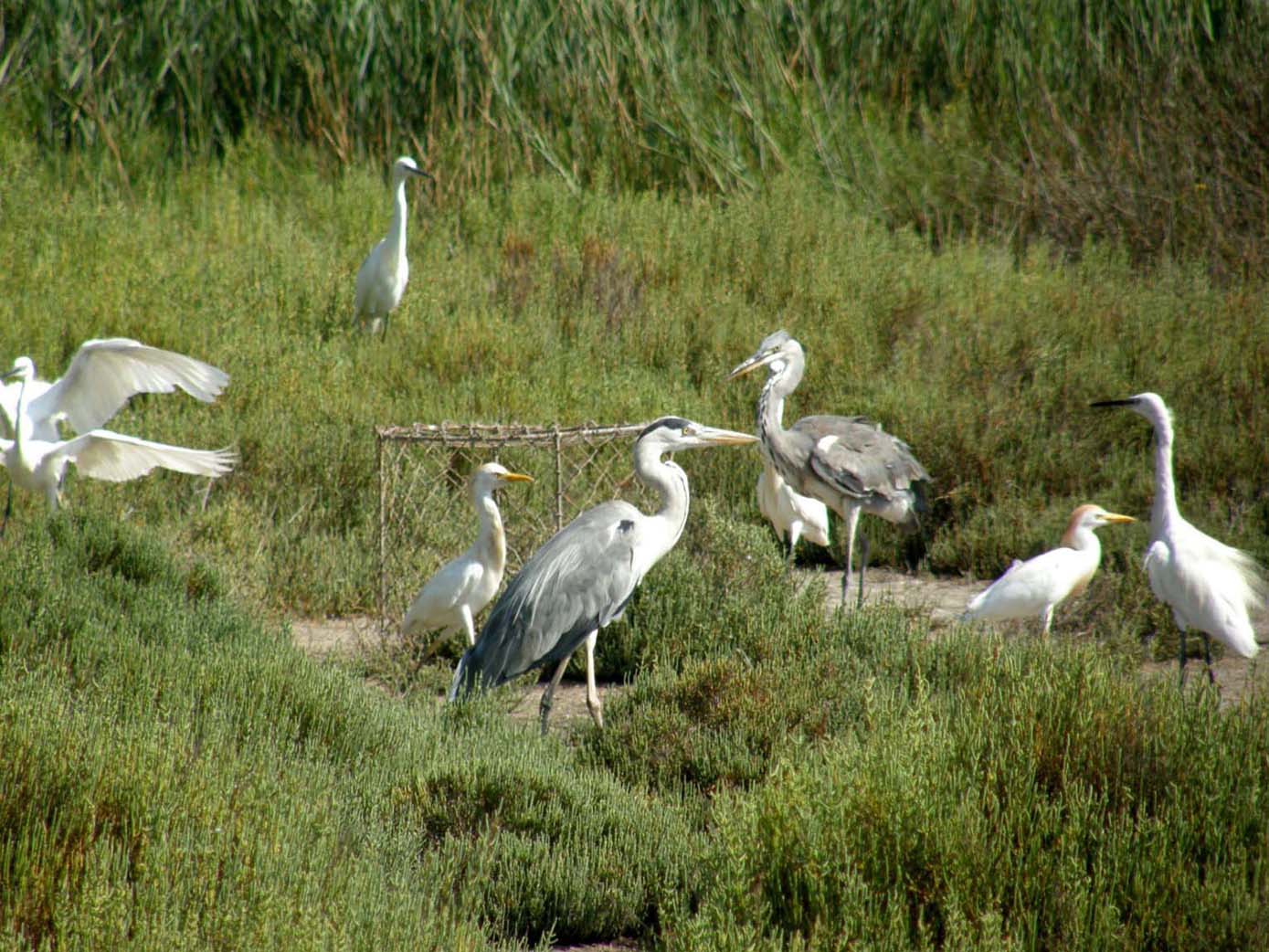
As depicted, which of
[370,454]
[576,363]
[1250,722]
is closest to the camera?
[1250,722]

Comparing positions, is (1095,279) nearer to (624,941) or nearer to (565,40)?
(565,40)

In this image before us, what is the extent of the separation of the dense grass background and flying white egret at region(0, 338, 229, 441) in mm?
538

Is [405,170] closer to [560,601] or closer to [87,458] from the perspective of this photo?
[87,458]

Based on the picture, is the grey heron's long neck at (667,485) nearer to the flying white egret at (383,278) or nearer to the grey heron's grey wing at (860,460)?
the grey heron's grey wing at (860,460)

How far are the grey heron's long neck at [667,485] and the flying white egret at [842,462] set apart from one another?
1737 mm

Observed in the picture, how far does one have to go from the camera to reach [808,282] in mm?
10461

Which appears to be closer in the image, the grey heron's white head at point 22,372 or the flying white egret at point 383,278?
the grey heron's white head at point 22,372

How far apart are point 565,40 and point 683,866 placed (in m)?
10.0

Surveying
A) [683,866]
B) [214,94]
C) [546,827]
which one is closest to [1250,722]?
[683,866]

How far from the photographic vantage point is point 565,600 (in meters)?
5.55

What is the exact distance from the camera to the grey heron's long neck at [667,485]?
5836 mm

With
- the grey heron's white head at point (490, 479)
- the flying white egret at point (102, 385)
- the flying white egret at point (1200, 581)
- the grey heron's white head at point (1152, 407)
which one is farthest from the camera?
the flying white egret at point (102, 385)

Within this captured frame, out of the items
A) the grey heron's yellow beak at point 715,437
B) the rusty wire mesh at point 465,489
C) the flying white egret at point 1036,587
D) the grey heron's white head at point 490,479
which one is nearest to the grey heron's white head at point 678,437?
the grey heron's yellow beak at point 715,437

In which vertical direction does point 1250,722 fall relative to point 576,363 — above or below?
above
